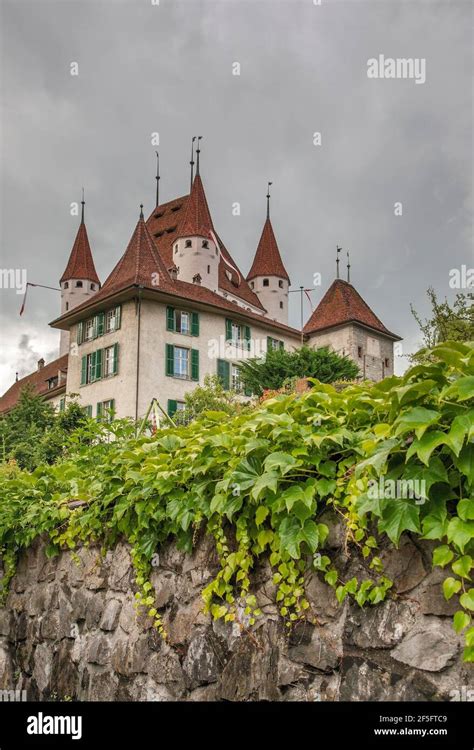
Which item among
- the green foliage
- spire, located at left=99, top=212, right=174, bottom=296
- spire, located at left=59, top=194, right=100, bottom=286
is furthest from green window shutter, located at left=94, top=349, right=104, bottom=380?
the green foliage

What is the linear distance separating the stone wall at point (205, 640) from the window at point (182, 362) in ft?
95.8

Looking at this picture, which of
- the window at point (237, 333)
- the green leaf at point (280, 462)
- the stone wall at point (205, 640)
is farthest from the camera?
the window at point (237, 333)

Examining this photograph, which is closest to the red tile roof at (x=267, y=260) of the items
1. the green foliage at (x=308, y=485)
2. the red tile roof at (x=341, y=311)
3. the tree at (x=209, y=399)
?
the red tile roof at (x=341, y=311)

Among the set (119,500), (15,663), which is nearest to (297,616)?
(119,500)

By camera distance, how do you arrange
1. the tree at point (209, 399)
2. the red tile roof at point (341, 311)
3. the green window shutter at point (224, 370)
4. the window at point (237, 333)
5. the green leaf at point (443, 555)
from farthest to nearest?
the red tile roof at point (341, 311), the window at point (237, 333), the green window shutter at point (224, 370), the tree at point (209, 399), the green leaf at point (443, 555)

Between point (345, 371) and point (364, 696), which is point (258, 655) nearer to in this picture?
point (364, 696)

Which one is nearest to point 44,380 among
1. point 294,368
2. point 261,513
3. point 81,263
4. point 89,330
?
point 81,263

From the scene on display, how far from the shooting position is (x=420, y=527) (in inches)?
112

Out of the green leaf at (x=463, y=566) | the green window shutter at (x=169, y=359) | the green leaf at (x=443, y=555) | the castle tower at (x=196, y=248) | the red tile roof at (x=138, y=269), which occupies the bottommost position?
the green leaf at (x=463, y=566)

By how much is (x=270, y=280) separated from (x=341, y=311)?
7866 mm

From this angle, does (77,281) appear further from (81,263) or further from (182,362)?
(182,362)

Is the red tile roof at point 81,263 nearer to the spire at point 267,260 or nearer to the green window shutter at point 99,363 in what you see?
the spire at point 267,260

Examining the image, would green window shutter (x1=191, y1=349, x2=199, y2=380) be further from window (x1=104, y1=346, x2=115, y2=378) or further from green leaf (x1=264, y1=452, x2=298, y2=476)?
green leaf (x1=264, y1=452, x2=298, y2=476)

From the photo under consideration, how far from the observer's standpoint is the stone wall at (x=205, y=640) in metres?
2.97
